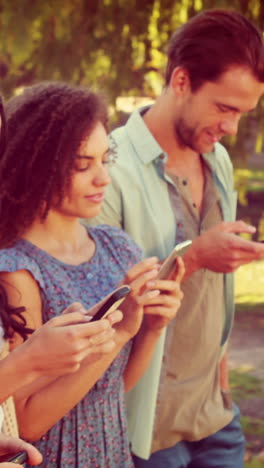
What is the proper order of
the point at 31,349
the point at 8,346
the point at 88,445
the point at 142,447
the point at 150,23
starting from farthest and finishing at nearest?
the point at 150,23
the point at 142,447
the point at 88,445
the point at 8,346
the point at 31,349

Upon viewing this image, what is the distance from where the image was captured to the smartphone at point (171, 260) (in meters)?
2.35

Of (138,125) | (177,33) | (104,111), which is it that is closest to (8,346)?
(104,111)

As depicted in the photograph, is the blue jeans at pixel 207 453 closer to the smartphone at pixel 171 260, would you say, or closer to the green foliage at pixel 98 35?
the smartphone at pixel 171 260

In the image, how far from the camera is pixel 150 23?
6.18 meters

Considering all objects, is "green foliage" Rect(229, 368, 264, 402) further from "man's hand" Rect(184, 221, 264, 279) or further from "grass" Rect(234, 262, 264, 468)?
"man's hand" Rect(184, 221, 264, 279)

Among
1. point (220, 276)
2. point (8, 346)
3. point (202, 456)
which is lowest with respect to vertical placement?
point (202, 456)

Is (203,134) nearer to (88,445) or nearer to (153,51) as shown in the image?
(88,445)

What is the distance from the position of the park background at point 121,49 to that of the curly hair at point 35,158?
10.2 feet

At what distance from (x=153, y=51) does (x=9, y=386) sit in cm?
509

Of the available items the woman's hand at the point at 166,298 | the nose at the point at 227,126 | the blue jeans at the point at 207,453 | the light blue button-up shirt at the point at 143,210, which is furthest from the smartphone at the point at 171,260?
the nose at the point at 227,126

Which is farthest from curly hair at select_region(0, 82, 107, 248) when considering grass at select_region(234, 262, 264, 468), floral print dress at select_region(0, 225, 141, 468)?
grass at select_region(234, 262, 264, 468)

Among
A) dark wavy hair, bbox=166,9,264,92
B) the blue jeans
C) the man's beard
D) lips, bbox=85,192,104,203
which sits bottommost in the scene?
the blue jeans

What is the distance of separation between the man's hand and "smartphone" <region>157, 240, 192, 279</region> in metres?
0.45

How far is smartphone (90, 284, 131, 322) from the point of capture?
184 cm
